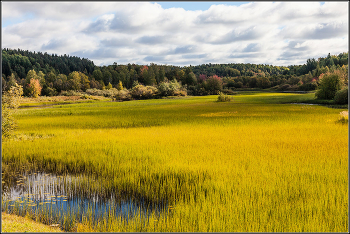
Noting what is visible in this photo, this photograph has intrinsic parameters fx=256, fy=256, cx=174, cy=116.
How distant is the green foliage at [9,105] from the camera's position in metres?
11.1

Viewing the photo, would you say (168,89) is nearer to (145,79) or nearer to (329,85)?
(329,85)

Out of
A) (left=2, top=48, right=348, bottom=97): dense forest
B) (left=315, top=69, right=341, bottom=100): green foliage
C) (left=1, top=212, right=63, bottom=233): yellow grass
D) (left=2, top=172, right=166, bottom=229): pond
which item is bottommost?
(left=2, top=172, right=166, bottom=229): pond

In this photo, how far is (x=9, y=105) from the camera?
11.5 meters

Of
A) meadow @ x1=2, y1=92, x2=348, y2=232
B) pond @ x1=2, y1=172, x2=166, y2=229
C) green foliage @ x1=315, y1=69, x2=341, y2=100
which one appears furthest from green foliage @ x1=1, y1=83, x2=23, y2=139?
green foliage @ x1=315, y1=69, x2=341, y2=100

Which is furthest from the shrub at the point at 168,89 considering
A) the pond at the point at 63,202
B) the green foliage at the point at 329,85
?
the pond at the point at 63,202

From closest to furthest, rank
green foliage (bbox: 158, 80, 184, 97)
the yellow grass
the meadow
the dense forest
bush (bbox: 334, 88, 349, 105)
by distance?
the yellow grass → the meadow → bush (bbox: 334, 88, 349, 105) → green foliage (bbox: 158, 80, 184, 97) → the dense forest

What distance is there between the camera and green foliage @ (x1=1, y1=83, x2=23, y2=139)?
11077 mm

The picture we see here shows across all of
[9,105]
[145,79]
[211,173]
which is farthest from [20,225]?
[145,79]

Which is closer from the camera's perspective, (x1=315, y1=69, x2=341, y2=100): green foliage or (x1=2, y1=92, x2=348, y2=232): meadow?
(x1=2, y1=92, x2=348, y2=232): meadow

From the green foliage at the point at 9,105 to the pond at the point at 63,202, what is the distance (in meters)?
3.81

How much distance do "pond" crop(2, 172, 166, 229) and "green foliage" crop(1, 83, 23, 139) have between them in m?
3.81

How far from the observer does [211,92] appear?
291 ft

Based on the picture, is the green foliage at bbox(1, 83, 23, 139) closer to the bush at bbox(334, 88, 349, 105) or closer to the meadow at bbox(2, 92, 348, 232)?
the meadow at bbox(2, 92, 348, 232)

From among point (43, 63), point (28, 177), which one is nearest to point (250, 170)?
point (28, 177)
